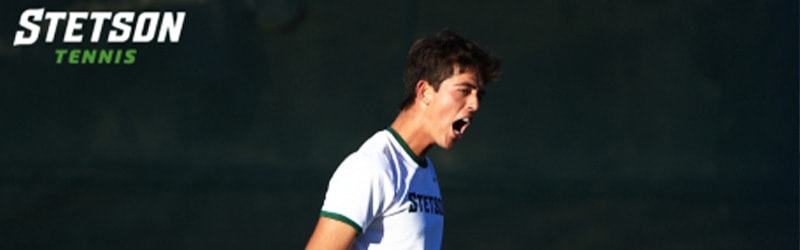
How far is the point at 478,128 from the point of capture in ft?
26.1

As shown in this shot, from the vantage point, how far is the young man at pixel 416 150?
3.39 meters

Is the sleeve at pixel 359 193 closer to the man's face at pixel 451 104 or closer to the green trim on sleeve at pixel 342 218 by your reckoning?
the green trim on sleeve at pixel 342 218

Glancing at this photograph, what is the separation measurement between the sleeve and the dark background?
445 cm

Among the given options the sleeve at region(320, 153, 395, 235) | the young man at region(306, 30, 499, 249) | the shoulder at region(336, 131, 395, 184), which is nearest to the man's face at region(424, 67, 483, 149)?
the young man at region(306, 30, 499, 249)

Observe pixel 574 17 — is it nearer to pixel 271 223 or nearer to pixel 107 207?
pixel 271 223

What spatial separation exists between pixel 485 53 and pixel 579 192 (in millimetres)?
4467

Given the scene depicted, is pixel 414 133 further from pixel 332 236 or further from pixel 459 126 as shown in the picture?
pixel 332 236

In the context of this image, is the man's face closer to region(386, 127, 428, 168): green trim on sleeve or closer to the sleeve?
region(386, 127, 428, 168): green trim on sleeve

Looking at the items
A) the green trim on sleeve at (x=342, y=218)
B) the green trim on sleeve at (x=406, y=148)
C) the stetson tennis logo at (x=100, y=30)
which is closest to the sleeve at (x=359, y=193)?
the green trim on sleeve at (x=342, y=218)

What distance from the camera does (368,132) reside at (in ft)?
26.0

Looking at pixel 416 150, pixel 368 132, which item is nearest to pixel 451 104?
pixel 416 150

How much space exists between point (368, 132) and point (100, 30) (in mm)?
2119

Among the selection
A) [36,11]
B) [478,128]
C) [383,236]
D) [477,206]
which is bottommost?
[383,236]

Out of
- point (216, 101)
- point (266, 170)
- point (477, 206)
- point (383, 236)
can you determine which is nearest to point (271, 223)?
point (266, 170)
